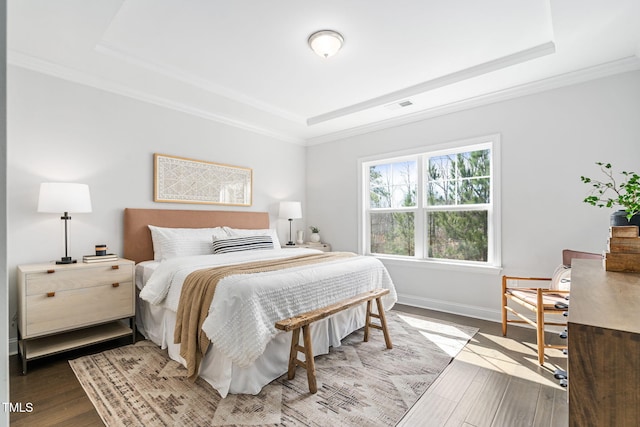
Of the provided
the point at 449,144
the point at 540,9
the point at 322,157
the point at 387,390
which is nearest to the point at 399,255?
the point at 449,144

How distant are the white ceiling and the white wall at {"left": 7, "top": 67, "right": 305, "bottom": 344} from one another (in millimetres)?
181

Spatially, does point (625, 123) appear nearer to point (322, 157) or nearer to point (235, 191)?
point (322, 157)

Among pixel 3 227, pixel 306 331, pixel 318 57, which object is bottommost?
pixel 306 331

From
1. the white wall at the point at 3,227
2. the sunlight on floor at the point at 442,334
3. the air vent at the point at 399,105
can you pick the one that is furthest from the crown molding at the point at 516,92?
the white wall at the point at 3,227

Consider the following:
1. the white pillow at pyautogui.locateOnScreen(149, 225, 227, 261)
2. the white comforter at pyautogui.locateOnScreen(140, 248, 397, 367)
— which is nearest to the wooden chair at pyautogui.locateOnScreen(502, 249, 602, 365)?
the white comforter at pyautogui.locateOnScreen(140, 248, 397, 367)

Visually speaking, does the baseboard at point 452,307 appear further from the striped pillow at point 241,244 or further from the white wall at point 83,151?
the white wall at point 83,151

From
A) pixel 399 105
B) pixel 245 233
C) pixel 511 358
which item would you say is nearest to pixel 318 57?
pixel 399 105

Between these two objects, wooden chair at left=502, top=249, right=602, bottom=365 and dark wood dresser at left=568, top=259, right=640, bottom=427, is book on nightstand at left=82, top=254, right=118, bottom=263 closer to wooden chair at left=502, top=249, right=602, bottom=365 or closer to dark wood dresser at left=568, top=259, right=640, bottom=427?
dark wood dresser at left=568, top=259, right=640, bottom=427

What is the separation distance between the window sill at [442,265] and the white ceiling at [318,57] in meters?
1.89

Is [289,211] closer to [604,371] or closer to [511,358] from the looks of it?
[511,358]

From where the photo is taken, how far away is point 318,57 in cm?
275

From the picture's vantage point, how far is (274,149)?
16.0 ft

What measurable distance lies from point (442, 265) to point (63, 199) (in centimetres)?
395

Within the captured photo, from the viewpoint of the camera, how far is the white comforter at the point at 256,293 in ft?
6.24
